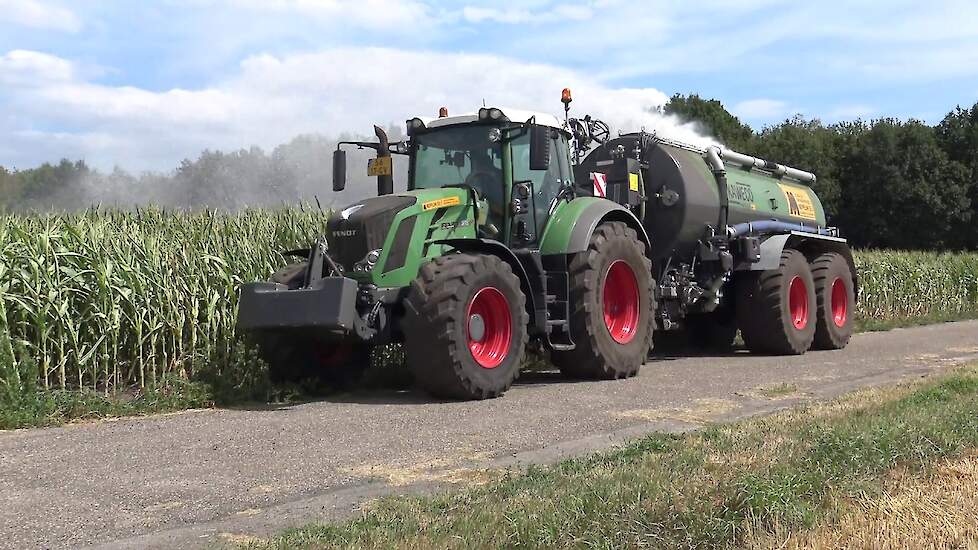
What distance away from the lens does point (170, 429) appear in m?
6.80

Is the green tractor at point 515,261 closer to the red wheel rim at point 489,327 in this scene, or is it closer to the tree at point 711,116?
the red wheel rim at point 489,327

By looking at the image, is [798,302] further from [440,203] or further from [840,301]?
[440,203]

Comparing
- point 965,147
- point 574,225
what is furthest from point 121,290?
point 965,147

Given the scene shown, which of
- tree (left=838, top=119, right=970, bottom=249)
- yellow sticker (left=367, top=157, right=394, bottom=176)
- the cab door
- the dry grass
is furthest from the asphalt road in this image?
tree (left=838, top=119, right=970, bottom=249)

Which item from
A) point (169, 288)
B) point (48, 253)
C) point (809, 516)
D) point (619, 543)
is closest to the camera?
point (619, 543)

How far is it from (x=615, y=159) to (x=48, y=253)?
21.3ft

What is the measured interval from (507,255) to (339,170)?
6.69ft

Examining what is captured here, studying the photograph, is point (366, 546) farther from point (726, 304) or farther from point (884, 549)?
point (726, 304)

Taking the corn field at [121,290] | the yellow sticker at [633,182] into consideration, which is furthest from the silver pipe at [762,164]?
the corn field at [121,290]

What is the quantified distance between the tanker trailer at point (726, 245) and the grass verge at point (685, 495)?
5.52m

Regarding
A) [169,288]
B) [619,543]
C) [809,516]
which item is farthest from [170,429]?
[809,516]

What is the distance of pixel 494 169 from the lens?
9508 mm

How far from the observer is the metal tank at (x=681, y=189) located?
1194 centimetres

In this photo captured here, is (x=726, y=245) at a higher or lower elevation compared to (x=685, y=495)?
higher
